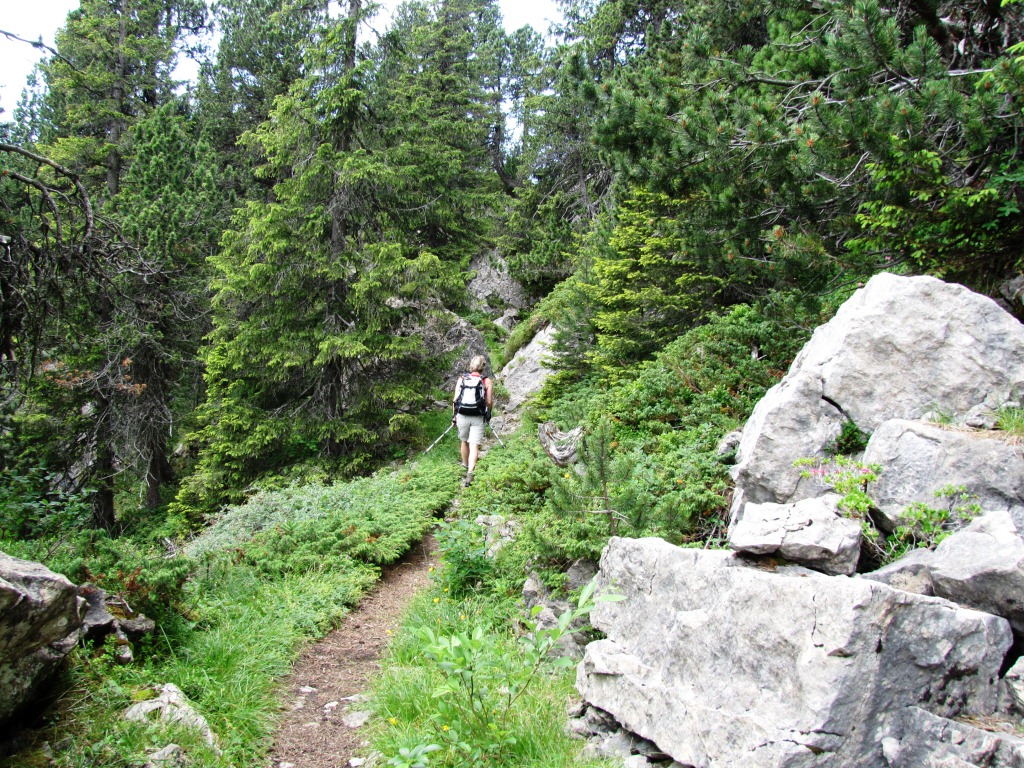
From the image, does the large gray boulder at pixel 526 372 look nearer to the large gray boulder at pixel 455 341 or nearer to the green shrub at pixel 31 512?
the large gray boulder at pixel 455 341

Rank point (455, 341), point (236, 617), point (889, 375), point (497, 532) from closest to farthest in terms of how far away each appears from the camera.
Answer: point (889, 375), point (236, 617), point (497, 532), point (455, 341)

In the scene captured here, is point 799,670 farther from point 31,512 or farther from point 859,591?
point 31,512

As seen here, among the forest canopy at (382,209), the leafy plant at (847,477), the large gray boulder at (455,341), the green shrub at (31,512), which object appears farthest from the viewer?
the large gray boulder at (455,341)

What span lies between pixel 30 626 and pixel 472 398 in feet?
25.5

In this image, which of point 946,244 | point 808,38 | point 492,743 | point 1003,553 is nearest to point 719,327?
point 946,244

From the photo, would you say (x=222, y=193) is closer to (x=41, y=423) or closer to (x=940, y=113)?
(x=41, y=423)

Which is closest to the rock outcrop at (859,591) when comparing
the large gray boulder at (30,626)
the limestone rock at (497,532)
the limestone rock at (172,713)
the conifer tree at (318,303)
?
the limestone rock at (172,713)

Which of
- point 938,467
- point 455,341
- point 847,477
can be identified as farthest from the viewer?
point 455,341

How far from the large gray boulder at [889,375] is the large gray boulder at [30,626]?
179 inches

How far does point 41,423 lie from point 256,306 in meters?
4.74

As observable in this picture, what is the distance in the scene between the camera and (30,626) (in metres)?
3.37

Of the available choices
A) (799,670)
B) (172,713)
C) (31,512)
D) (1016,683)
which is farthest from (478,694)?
(31,512)

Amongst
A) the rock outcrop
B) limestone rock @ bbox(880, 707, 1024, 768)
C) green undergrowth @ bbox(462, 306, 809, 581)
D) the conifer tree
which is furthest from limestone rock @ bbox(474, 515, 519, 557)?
the conifer tree

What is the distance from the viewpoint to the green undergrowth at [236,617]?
3.68 metres
